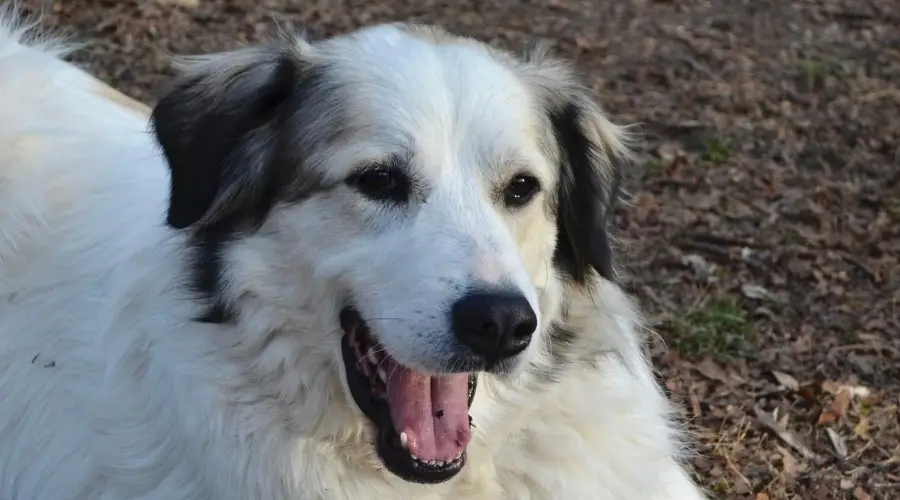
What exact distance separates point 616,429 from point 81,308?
5.45 feet

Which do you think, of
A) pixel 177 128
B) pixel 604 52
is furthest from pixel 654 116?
pixel 177 128

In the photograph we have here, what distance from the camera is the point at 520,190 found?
9.05ft

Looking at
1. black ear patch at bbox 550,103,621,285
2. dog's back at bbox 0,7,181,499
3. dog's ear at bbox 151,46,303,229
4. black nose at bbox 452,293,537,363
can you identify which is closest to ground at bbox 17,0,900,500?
black ear patch at bbox 550,103,621,285

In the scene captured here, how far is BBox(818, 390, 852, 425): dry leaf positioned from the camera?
4199 mm

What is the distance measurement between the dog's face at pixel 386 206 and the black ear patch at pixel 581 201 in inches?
2.4

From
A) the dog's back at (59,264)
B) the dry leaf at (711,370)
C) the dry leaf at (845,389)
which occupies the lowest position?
the dry leaf at (711,370)

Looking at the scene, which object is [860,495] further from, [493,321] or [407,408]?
[493,321]

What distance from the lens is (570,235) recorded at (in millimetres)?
3000

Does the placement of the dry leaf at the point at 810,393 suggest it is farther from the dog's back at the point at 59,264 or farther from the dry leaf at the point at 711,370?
the dog's back at the point at 59,264

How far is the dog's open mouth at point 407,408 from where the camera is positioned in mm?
2613

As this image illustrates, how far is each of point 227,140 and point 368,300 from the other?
0.62 metres

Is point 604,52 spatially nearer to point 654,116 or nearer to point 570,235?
point 654,116

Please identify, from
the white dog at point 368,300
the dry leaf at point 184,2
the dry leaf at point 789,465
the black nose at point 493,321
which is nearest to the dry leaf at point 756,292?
the dry leaf at point 789,465

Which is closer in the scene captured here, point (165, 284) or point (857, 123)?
point (165, 284)
